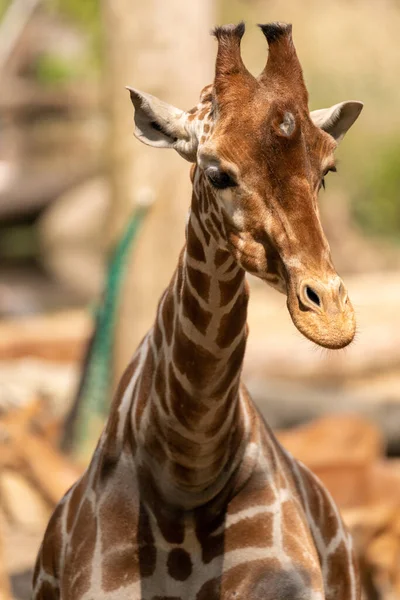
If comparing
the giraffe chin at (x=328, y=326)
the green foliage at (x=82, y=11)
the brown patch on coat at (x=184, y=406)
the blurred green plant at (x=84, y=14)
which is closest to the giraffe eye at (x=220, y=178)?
the giraffe chin at (x=328, y=326)

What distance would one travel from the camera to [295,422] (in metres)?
9.16

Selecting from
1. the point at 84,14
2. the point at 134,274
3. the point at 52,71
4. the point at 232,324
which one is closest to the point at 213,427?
the point at 232,324

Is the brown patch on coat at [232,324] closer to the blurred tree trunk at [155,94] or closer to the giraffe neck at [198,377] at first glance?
the giraffe neck at [198,377]

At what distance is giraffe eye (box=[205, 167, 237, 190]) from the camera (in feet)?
9.16

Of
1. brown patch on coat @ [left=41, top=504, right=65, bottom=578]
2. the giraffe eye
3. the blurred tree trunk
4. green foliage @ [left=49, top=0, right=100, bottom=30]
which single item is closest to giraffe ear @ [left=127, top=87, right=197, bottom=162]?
the giraffe eye

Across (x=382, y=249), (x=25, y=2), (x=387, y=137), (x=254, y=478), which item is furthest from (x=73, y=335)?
(x=25, y=2)

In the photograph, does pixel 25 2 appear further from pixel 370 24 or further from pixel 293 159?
pixel 293 159

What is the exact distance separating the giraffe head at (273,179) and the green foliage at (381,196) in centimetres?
1657

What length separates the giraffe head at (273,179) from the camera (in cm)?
261

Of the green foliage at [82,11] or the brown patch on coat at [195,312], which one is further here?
the green foliage at [82,11]

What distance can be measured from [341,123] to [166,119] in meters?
0.51

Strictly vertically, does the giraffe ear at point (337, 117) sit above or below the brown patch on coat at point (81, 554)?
above

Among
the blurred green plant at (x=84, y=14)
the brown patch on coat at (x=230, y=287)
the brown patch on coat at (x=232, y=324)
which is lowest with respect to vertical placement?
the brown patch on coat at (x=232, y=324)

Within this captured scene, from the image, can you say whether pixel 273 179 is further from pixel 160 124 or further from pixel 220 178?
pixel 160 124
